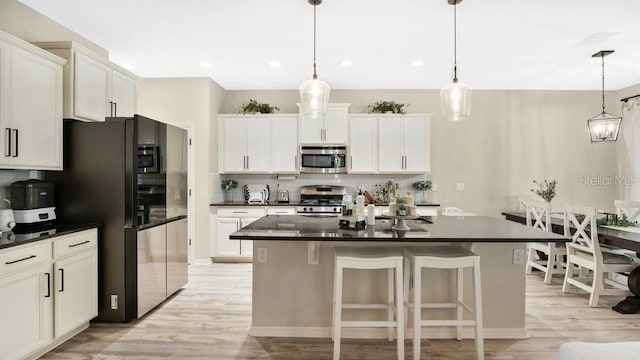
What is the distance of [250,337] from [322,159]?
306cm

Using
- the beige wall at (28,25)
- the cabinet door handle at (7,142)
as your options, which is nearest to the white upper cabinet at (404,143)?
the beige wall at (28,25)

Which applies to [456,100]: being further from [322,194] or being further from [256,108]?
[256,108]

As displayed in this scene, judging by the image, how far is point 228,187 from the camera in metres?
5.66

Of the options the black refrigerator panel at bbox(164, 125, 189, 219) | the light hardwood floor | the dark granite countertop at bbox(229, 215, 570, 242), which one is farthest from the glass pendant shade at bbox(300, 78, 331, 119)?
the light hardwood floor

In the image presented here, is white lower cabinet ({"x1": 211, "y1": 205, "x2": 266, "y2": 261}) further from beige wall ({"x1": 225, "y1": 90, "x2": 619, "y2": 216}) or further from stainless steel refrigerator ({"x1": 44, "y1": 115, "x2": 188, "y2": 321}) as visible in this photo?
beige wall ({"x1": 225, "y1": 90, "x2": 619, "y2": 216})

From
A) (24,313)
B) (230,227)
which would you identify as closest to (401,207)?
(24,313)

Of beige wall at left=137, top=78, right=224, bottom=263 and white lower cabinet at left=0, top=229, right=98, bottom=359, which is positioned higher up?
beige wall at left=137, top=78, right=224, bottom=263

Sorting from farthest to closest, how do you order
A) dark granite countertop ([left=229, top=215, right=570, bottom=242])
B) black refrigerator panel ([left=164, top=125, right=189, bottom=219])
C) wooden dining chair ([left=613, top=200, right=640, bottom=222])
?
wooden dining chair ([left=613, top=200, right=640, bottom=222])
black refrigerator panel ([left=164, top=125, right=189, bottom=219])
dark granite countertop ([left=229, top=215, right=570, bottom=242])

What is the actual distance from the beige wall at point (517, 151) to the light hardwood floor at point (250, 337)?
2.25m

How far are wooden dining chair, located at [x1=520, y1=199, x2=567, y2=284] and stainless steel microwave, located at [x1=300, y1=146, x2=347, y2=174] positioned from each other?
2.61m

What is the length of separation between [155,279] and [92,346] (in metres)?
0.78

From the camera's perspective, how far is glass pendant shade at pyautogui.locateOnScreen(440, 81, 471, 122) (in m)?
2.70

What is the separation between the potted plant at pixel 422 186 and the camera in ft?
18.5

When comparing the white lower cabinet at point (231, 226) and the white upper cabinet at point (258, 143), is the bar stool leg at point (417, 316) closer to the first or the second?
the white lower cabinet at point (231, 226)
